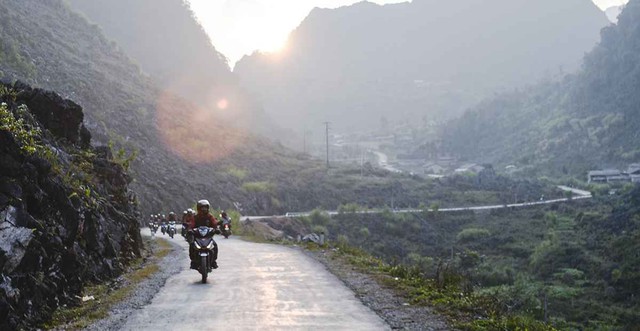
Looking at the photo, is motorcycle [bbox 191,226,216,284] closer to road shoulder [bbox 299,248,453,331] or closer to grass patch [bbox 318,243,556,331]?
road shoulder [bbox 299,248,453,331]

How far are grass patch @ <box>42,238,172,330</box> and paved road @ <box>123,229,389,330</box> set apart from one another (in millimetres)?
803

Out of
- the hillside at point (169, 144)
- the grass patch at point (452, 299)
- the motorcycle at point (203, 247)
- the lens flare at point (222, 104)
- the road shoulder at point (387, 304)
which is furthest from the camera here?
A: the lens flare at point (222, 104)

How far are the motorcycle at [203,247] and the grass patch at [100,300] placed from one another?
1.76 meters

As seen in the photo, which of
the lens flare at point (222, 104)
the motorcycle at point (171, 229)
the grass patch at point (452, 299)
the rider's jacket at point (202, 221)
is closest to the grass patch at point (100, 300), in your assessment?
the rider's jacket at point (202, 221)

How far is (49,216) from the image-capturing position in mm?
13109

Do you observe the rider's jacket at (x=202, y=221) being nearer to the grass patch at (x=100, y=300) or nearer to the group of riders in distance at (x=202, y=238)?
the group of riders in distance at (x=202, y=238)

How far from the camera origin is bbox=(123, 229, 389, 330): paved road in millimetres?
10875

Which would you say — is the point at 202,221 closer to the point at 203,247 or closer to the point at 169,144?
the point at 203,247

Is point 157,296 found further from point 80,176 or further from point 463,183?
point 463,183

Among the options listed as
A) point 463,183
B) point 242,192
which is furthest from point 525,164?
point 242,192

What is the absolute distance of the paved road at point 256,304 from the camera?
10.9 m

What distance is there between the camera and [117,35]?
195125 millimetres

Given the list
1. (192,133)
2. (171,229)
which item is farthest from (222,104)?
(171,229)

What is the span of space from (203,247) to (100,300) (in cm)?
323
